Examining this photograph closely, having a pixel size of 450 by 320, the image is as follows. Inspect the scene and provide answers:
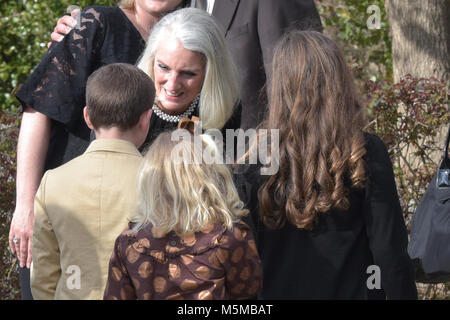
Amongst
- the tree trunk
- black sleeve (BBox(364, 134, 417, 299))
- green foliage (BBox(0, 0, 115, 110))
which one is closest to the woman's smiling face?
black sleeve (BBox(364, 134, 417, 299))

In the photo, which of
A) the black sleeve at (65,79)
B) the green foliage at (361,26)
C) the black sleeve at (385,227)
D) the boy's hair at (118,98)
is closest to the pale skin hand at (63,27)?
the black sleeve at (65,79)

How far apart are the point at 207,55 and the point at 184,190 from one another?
890 millimetres

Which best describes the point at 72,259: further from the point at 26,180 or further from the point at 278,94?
the point at 278,94

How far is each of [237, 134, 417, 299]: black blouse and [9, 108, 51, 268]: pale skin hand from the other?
910mm

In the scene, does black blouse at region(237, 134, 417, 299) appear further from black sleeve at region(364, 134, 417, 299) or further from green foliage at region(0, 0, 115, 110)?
green foliage at region(0, 0, 115, 110)

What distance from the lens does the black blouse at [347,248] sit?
295 cm

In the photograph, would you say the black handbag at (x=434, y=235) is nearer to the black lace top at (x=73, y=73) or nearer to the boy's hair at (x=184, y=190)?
the boy's hair at (x=184, y=190)

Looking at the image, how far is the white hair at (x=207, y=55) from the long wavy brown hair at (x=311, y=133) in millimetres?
381

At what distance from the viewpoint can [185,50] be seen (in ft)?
11.2

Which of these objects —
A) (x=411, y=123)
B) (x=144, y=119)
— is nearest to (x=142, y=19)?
(x=144, y=119)

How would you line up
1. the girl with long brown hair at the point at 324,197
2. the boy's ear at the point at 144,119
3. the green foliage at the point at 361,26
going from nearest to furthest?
the girl with long brown hair at the point at 324,197, the boy's ear at the point at 144,119, the green foliage at the point at 361,26

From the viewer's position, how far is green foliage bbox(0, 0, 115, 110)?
802 cm

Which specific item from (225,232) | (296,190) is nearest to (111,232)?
(225,232)

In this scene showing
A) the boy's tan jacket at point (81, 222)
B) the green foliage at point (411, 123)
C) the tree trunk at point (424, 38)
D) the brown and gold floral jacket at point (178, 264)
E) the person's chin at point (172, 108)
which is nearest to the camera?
the brown and gold floral jacket at point (178, 264)
